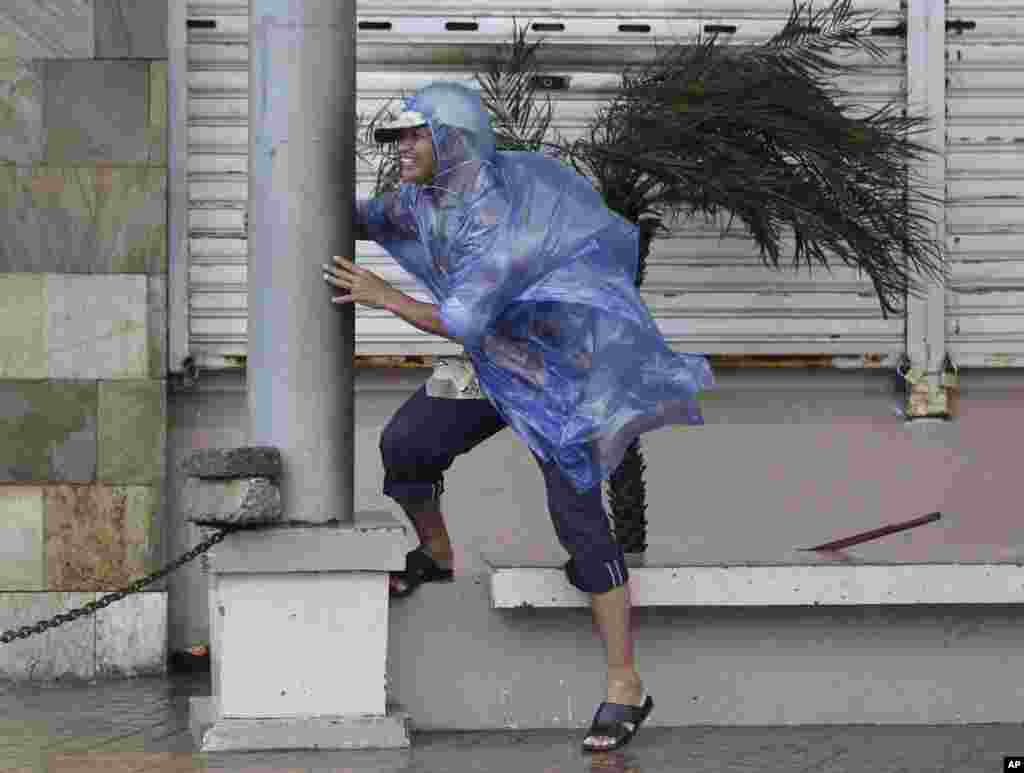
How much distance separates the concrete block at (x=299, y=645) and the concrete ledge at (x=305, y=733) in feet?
0.11

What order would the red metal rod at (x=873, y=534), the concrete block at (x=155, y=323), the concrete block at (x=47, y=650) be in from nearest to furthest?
the red metal rod at (x=873, y=534) → the concrete block at (x=47, y=650) → the concrete block at (x=155, y=323)

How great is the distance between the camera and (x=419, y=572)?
686 cm

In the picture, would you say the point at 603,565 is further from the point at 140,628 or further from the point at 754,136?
the point at 140,628

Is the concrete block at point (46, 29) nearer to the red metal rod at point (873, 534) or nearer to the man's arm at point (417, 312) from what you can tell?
the man's arm at point (417, 312)

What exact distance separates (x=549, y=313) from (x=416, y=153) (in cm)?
63

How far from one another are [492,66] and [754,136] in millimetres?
1349

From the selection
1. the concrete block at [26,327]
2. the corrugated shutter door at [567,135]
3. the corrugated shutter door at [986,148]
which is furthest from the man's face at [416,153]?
the corrugated shutter door at [986,148]

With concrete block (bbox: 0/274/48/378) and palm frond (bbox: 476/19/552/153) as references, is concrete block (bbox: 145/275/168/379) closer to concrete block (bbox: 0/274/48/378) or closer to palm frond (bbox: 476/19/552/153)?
concrete block (bbox: 0/274/48/378)

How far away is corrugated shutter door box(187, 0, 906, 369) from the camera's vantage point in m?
9.58

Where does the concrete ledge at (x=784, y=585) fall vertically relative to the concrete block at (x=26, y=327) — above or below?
below

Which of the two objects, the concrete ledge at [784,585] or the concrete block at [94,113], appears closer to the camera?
the concrete ledge at [784,585]

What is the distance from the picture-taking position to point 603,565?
6.43 metres

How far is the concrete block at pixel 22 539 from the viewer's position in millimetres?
9312

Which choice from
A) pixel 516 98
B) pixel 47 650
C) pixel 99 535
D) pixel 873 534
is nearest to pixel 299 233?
pixel 873 534
